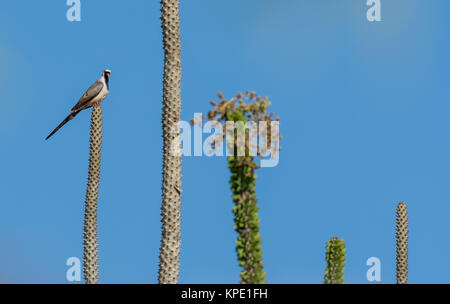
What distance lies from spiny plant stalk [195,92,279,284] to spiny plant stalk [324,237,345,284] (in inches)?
114

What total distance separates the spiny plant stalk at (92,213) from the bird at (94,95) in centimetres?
55

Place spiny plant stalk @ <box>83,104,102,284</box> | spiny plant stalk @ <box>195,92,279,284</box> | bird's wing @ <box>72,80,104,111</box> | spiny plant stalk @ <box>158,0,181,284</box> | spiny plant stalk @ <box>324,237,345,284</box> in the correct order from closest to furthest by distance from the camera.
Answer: spiny plant stalk @ <box>195,92,279,284</box>, spiny plant stalk @ <box>324,237,345,284</box>, spiny plant stalk @ <box>158,0,181,284</box>, bird's wing @ <box>72,80,104,111</box>, spiny plant stalk @ <box>83,104,102,284</box>

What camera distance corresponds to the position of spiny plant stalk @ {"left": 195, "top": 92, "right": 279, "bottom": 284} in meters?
14.9

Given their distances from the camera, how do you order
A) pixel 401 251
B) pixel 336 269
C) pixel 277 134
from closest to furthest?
pixel 277 134, pixel 336 269, pixel 401 251

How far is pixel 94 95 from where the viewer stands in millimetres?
21781

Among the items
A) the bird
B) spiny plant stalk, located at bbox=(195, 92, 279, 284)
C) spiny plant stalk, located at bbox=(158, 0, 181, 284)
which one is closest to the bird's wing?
the bird

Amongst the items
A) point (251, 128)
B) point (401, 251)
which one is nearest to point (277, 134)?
point (251, 128)

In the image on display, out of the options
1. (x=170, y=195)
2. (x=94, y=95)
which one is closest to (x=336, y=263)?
(x=170, y=195)

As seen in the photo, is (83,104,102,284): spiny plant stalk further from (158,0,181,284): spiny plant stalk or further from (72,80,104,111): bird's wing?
(158,0,181,284): spiny plant stalk

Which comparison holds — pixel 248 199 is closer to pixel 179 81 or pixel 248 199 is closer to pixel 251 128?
pixel 251 128

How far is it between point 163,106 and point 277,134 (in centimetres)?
622

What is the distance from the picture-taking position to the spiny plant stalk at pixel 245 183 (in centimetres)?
1488
